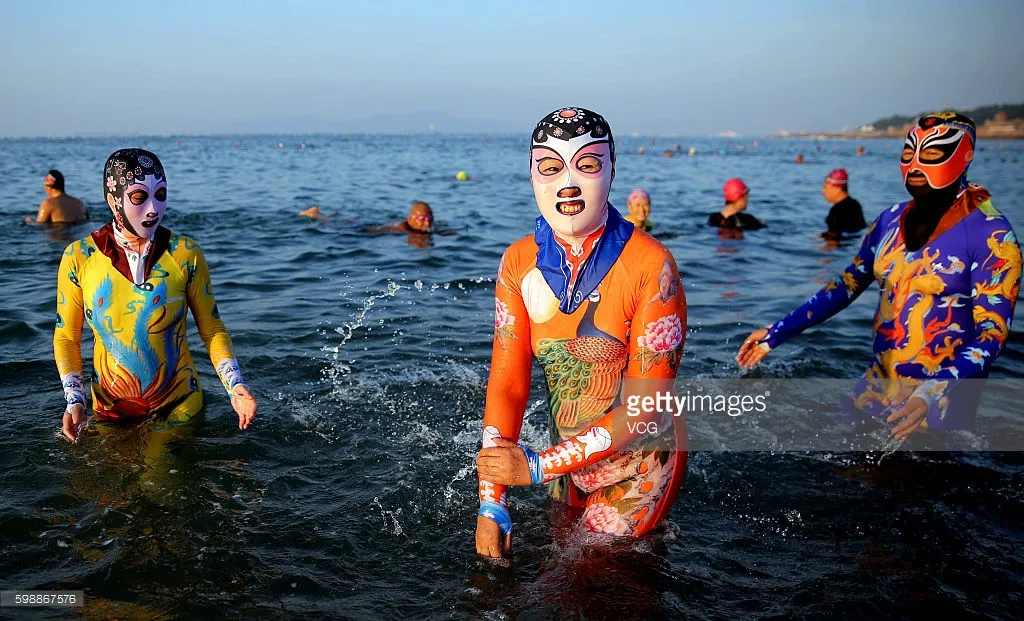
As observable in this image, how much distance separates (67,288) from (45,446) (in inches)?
56.9

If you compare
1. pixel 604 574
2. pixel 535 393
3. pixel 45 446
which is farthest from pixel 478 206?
pixel 604 574

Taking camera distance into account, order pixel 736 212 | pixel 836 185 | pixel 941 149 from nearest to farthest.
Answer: pixel 941 149 → pixel 836 185 → pixel 736 212

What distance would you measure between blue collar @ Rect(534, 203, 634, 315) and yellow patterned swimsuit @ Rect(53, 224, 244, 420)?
2442mm

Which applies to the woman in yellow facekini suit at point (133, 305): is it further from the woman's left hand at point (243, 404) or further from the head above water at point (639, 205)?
the head above water at point (639, 205)

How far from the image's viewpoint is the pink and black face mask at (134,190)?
182 inches

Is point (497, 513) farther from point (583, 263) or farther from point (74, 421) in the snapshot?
point (74, 421)

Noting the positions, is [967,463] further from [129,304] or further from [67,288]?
[67,288]

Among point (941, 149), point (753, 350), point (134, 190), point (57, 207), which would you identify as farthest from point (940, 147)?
point (57, 207)

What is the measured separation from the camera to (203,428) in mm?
5980

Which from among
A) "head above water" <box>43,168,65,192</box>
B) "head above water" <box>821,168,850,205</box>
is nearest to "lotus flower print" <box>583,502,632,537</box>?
"head above water" <box>821,168,850,205</box>

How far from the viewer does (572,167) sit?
10.7 feet

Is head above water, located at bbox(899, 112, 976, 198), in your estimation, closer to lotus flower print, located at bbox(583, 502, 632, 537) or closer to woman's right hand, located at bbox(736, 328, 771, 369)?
woman's right hand, located at bbox(736, 328, 771, 369)

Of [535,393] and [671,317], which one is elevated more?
[671,317]

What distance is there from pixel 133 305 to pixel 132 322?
0.12 metres
